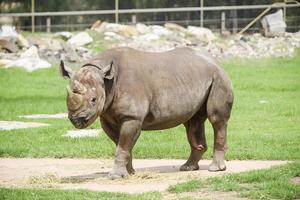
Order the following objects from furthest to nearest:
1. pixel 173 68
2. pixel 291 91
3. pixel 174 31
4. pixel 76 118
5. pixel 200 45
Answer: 1. pixel 174 31
2. pixel 200 45
3. pixel 291 91
4. pixel 173 68
5. pixel 76 118

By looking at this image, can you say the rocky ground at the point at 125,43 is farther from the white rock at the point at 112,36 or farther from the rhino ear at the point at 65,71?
the rhino ear at the point at 65,71

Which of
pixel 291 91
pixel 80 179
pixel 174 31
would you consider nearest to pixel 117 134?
pixel 80 179

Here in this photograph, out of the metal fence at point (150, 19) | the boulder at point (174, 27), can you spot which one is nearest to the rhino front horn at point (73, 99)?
A: the boulder at point (174, 27)

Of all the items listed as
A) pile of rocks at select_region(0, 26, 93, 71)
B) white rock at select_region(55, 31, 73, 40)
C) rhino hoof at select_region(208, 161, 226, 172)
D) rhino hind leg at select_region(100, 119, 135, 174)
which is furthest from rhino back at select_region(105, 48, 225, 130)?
white rock at select_region(55, 31, 73, 40)

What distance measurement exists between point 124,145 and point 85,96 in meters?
0.95

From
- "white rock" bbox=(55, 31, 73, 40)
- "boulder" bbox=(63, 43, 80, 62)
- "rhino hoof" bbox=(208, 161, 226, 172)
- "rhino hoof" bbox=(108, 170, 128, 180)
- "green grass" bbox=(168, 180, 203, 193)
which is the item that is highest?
"green grass" bbox=(168, 180, 203, 193)

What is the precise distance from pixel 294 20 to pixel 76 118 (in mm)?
28719

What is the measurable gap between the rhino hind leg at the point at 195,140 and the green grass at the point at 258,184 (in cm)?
162

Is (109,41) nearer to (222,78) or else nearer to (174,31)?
(174,31)

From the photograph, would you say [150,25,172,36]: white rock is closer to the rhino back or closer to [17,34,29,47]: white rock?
[17,34,29,47]: white rock

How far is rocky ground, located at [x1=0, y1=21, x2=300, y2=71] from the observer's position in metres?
33.5

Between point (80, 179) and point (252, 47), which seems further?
point (252, 47)

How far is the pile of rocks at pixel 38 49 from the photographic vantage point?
3250 cm

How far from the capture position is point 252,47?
3528 cm
